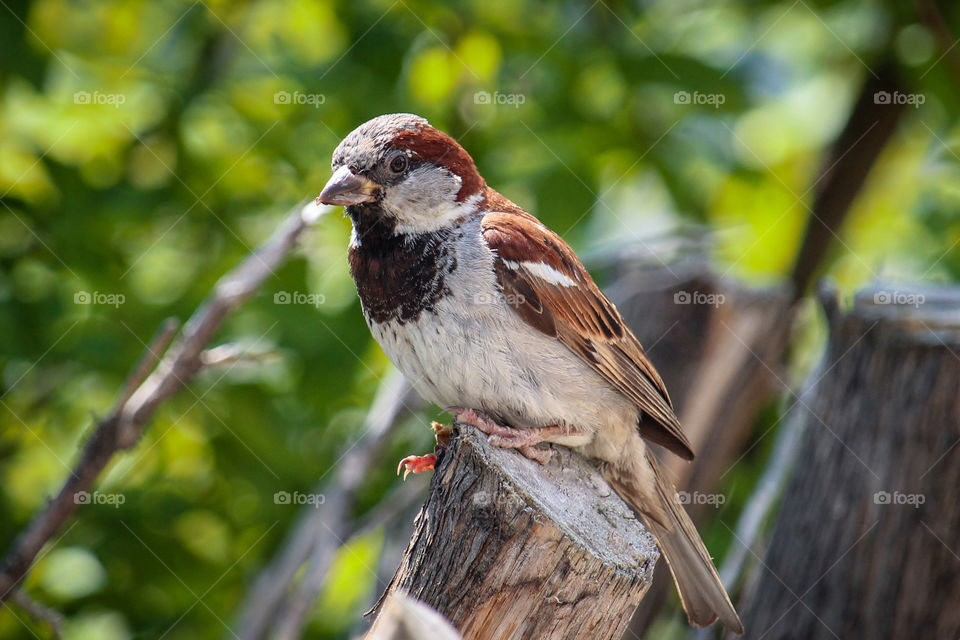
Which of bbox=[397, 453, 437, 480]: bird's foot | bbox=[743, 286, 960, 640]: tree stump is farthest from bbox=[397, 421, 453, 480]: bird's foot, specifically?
bbox=[743, 286, 960, 640]: tree stump

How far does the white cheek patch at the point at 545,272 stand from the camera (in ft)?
8.75

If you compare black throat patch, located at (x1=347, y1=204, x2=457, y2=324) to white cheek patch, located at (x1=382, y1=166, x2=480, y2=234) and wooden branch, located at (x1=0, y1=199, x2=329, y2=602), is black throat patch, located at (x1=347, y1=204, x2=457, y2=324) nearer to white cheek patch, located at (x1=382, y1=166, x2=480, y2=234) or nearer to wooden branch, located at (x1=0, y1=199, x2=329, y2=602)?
white cheek patch, located at (x1=382, y1=166, x2=480, y2=234)

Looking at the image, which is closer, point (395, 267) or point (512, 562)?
point (512, 562)

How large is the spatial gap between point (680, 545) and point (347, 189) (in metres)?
1.53

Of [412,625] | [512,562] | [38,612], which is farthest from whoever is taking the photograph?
[38,612]

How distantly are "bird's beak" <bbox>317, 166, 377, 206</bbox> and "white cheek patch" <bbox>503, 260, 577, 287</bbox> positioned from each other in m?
0.46

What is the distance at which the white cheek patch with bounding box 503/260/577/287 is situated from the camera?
2668 mm

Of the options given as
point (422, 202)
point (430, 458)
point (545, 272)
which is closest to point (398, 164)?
point (422, 202)

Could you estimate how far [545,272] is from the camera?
2754 mm

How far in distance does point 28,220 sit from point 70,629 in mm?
1599

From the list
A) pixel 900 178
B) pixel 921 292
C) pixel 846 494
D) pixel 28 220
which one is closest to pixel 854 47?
pixel 900 178

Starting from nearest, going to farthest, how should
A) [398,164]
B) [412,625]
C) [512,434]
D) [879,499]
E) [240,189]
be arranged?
[412,625] < [512,434] < [398,164] < [879,499] < [240,189]

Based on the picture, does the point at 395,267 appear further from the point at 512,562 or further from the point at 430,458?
the point at 512,562

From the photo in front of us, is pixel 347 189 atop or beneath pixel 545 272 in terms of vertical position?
atop
